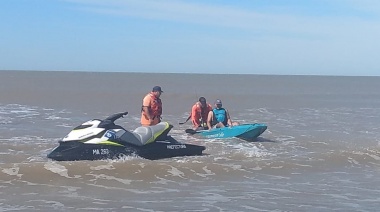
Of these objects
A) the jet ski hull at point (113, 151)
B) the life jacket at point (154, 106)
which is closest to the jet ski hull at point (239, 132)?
the life jacket at point (154, 106)

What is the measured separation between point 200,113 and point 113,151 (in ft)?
18.1

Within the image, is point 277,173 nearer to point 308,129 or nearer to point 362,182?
point 362,182

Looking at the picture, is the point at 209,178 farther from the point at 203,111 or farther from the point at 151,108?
the point at 203,111

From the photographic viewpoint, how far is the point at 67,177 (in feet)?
33.8

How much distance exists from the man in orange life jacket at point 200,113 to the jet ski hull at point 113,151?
163 inches

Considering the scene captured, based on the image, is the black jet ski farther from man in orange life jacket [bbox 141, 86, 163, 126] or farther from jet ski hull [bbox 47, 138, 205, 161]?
man in orange life jacket [bbox 141, 86, 163, 126]

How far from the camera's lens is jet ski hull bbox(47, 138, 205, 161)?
1144 cm

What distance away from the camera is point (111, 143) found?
11.7m

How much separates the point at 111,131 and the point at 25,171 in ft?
6.12

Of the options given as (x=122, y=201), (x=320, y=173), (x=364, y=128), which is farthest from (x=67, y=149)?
(x=364, y=128)

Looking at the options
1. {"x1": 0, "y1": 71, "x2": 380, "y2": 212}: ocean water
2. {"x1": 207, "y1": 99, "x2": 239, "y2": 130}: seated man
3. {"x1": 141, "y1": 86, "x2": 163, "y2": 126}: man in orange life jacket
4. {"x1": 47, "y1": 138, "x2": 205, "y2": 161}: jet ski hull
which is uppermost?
{"x1": 141, "y1": 86, "x2": 163, "y2": 126}: man in orange life jacket

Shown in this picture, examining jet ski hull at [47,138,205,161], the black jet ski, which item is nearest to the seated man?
jet ski hull at [47,138,205,161]

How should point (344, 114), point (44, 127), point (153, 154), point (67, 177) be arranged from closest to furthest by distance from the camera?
1. point (67, 177)
2. point (153, 154)
3. point (44, 127)
4. point (344, 114)

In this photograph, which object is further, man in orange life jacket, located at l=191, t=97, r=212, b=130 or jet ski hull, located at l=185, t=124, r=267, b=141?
man in orange life jacket, located at l=191, t=97, r=212, b=130
